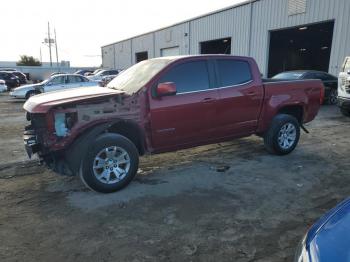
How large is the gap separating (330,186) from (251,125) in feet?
5.86

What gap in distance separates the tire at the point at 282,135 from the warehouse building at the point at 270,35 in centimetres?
1053

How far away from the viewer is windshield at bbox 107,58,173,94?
4.89m

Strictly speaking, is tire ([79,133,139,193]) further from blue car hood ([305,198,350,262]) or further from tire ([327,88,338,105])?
tire ([327,88,338,105])

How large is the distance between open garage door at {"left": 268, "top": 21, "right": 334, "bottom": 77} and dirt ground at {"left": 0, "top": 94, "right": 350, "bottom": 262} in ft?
69.5

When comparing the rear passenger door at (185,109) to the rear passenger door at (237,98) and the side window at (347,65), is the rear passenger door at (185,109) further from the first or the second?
the side window at (347,65)

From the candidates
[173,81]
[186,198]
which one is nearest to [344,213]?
[186,198]

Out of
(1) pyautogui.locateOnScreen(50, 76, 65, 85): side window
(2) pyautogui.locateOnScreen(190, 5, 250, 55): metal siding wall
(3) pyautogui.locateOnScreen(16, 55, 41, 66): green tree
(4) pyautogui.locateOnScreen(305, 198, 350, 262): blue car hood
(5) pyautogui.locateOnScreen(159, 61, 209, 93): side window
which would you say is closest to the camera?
(4) pyautogui.locateOnScreen(305, 198, 350, 262): blue car hood

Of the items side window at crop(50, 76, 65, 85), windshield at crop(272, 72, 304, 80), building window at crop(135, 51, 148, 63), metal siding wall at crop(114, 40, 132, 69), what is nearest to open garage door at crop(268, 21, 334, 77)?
windshield at crop(272, 72, 304, 80)

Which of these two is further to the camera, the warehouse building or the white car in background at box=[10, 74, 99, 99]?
the white car in background at box=[10, 74, 99, 99]

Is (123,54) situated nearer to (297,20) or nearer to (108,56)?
(108,56)

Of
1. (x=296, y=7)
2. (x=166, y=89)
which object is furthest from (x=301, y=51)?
(x=166, y=89)

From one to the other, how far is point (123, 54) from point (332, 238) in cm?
4624

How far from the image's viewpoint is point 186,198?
4391mm

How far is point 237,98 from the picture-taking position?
5.62 meters
